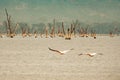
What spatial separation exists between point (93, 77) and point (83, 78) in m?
0.35

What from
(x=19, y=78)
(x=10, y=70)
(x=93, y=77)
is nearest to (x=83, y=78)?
(x=93, y=77)

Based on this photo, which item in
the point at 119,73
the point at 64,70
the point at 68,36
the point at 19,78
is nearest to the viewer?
the point at 19,78

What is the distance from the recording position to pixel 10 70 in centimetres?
1202

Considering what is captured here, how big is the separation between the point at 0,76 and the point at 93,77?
109 inches

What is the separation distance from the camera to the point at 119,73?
11219mm

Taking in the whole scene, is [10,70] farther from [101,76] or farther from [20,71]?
[101,76]

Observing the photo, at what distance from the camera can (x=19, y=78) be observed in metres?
10.1

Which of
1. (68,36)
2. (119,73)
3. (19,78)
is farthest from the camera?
(68,36)

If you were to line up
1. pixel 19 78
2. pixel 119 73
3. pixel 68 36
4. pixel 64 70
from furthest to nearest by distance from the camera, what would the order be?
pixel 68 36 → pixel 64 70 → pixel 119 73 → pixel 19 78

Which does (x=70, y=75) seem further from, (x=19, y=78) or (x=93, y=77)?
(x=19, y=78)

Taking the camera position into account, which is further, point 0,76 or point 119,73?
point 119,73

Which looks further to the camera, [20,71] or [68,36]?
[68,36]

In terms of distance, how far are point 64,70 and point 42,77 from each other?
1836 millimetres

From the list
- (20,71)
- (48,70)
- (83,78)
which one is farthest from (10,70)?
(83,78)
